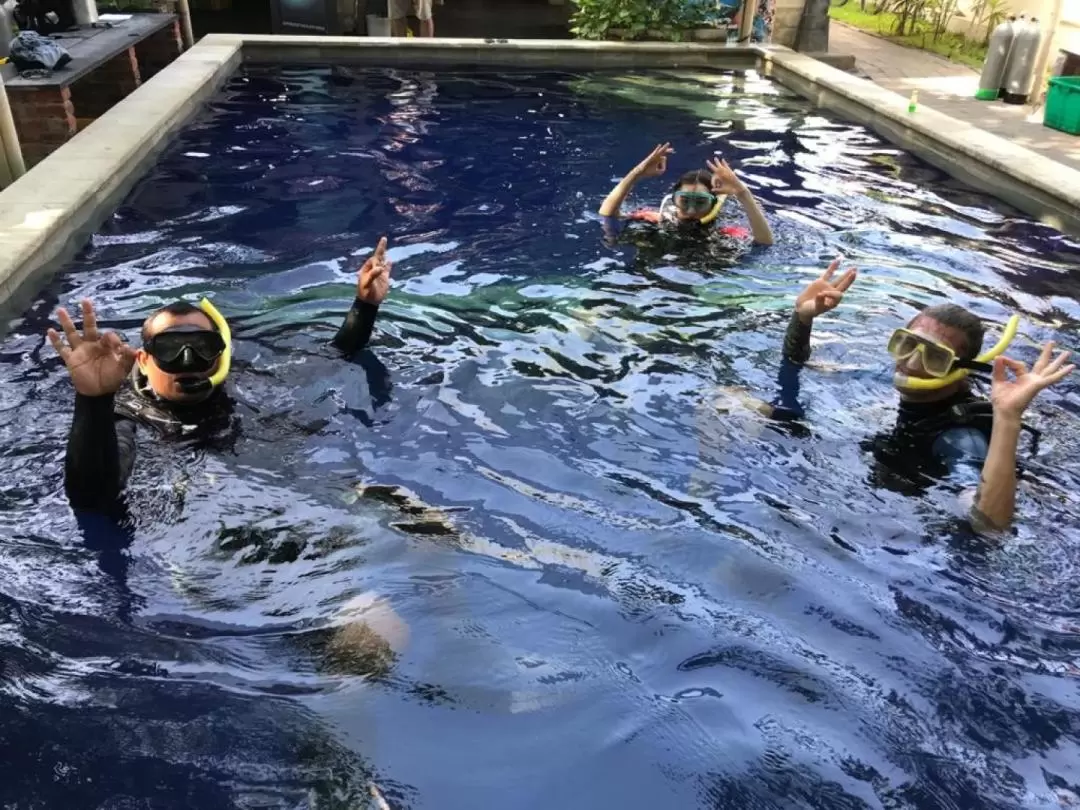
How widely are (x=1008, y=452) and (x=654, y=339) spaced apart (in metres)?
2.38

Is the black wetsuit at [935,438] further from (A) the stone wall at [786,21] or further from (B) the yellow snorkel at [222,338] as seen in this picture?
(A) the stone wall at [786,21]

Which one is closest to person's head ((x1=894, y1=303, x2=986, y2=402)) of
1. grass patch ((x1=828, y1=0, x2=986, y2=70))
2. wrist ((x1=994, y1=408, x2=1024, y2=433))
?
wrist ((x1=994, y1=408, x2=1024, y2=433))

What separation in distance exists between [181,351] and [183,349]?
0.02m

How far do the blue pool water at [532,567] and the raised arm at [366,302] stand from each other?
0.46 feet

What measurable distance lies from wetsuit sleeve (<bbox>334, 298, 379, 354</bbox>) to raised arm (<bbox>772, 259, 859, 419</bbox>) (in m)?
2.13

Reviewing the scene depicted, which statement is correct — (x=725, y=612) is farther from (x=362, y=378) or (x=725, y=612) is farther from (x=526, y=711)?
(x=362, y=378)

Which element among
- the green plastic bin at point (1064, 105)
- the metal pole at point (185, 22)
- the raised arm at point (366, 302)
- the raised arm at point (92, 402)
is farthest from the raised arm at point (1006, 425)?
the metal pole at point (185, 22)

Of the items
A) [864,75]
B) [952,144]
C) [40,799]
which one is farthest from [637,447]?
[864,75]

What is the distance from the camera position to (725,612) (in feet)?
10.8

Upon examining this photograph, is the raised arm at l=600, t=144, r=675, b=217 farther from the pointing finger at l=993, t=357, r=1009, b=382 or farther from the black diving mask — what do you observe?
the black diving mask

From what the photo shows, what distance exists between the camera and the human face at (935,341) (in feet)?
12.5

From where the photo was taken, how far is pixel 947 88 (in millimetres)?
13391

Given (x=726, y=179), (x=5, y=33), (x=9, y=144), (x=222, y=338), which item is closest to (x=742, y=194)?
(x=726, y=179)

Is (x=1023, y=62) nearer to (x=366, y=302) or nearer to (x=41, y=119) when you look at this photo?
(x=366, y=302)
